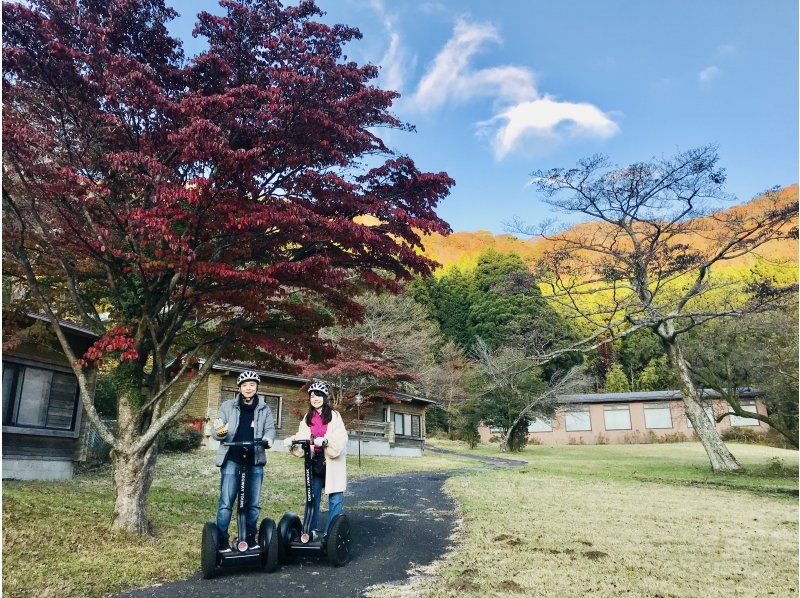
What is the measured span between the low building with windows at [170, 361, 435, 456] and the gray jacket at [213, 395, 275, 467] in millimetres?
9945

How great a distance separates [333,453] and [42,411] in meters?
9.77

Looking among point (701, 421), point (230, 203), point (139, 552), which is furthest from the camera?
point (701, 421)

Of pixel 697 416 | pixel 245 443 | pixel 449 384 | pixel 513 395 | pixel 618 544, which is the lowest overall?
pixel 618 544

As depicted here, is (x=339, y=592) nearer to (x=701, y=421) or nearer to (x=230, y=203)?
(x=230, y=203)

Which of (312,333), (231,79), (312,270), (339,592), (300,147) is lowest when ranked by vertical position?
(339,592)

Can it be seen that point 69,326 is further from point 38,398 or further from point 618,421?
point 618,421

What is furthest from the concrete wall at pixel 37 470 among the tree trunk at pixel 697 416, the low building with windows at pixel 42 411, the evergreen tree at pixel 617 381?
the evergreen tree at pixel 617 381

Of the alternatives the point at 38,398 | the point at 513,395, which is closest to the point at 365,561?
the point at 38,398

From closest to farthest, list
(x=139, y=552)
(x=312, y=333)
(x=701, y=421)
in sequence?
1. (x=139, y=552)
2. (x=312, y=333)
3. (x=701, y=421)

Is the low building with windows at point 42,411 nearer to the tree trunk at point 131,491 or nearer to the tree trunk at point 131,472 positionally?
the tree trunk at point 131,472

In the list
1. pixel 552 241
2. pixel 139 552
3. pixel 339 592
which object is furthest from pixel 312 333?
pixel 552 241

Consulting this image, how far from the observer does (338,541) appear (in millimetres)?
5590

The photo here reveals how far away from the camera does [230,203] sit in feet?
21.2

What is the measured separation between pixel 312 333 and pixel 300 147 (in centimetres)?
281
